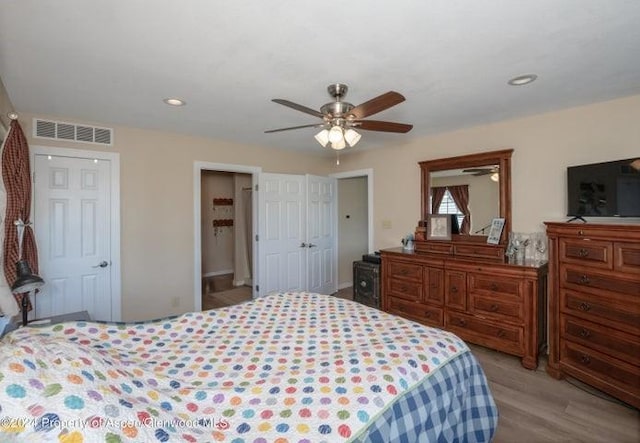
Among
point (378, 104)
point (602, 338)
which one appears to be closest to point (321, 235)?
point (378, 104)

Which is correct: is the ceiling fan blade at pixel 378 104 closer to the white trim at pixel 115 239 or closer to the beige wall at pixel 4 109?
the beige wall at pixel 4 109

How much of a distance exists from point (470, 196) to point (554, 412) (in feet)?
6.92

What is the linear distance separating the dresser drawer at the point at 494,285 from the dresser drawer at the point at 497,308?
0.21ft

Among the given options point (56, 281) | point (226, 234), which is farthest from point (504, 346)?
point (226, 234)

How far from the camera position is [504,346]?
2.84 meters

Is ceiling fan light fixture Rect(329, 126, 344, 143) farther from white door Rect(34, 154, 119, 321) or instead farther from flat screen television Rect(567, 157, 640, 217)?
white door Rect(34, 154, 119, 321)

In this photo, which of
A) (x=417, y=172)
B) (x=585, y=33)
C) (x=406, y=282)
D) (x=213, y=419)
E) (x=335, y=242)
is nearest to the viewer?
(x=213, y=419)

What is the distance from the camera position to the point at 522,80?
7.25 feet

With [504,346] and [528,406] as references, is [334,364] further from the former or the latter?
[504,346]

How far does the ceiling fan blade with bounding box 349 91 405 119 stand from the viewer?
177 cm

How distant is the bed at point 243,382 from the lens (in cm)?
90

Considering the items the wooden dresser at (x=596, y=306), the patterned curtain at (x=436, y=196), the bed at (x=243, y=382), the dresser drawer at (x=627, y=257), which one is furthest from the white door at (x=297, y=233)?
the dresser drawer at (x=627, y=257)

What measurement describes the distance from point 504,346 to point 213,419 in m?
2.74

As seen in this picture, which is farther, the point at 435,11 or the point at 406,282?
the point at 406,282
